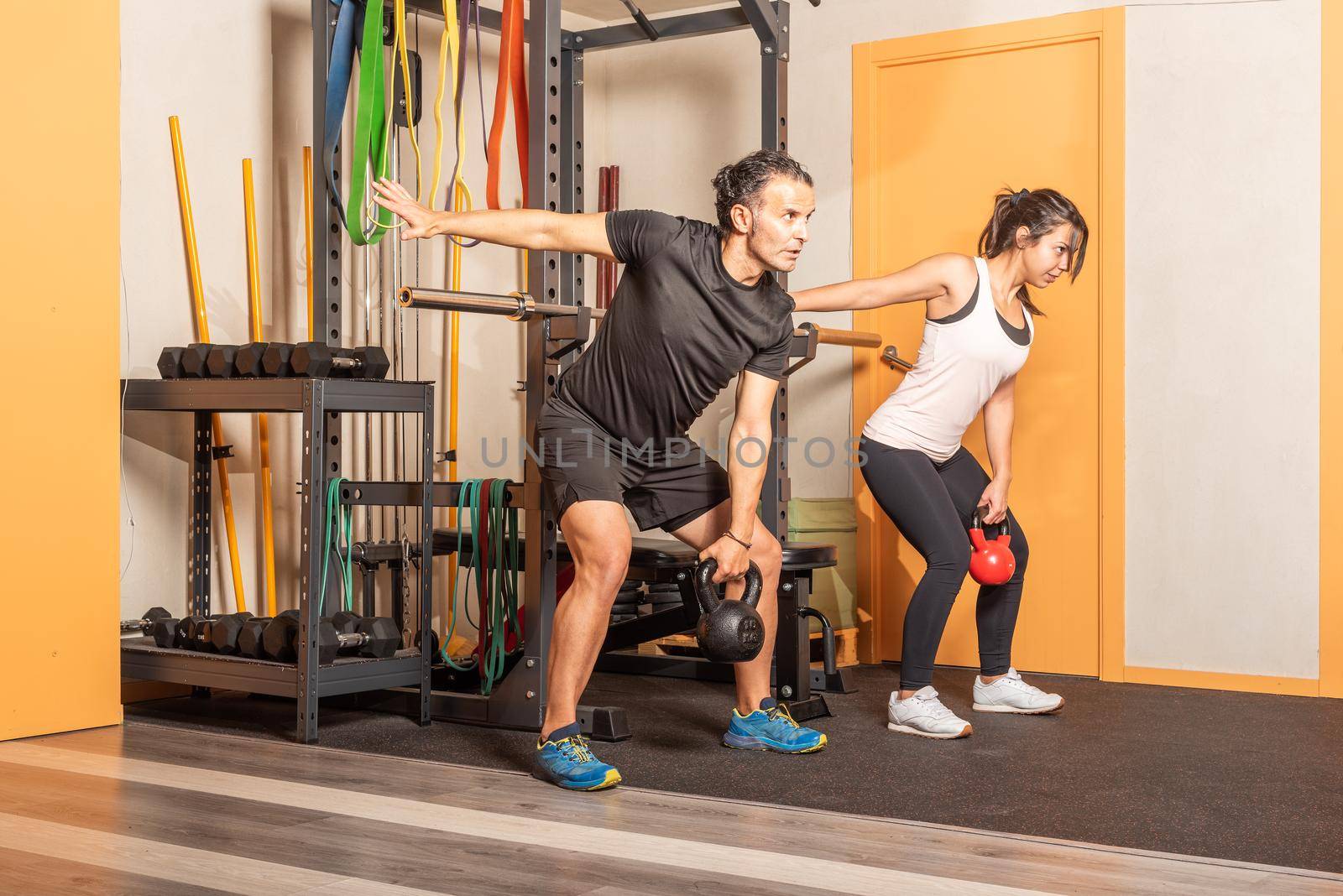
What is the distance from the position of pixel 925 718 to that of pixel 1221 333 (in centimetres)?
168

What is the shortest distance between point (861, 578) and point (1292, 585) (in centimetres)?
141

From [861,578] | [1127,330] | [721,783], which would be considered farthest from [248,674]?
[1127,330]

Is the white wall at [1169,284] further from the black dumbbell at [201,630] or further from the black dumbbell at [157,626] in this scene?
the black dumbbell at [201,630]

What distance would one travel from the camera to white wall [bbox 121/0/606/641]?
3.73 m

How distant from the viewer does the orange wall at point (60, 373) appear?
3104mm

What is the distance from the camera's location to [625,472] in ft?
9.71

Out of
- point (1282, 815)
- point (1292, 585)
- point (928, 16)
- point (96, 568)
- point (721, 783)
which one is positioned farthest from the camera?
point (928, 16)

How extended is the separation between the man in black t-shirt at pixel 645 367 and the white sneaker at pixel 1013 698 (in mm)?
1074

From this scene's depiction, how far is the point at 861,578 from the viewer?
4766 millimetres

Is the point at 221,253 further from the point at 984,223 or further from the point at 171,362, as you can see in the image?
the point at 984,223

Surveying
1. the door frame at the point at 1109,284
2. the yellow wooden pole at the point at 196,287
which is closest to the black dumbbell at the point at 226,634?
the yellow wooden pole at the point at 196,287

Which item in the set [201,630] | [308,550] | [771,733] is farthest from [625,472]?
[201,630]

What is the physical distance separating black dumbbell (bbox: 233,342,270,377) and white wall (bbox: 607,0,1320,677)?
2.66 metres

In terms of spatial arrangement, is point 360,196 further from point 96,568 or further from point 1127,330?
point 1127,330
